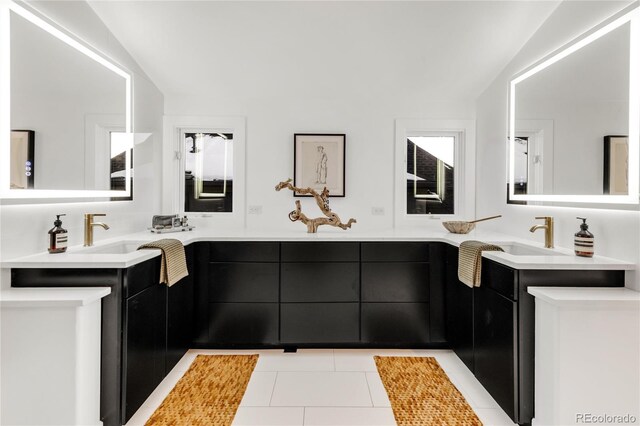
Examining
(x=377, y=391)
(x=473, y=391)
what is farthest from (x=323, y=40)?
(x=473, y=391)

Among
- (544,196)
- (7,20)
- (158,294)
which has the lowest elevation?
(158,294)

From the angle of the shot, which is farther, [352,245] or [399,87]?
[399,87]

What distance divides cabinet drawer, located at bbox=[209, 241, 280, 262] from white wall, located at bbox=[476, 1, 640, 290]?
1966mm

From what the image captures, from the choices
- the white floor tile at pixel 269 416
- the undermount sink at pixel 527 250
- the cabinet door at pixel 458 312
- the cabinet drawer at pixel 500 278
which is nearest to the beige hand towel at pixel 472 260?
the cabinet drawer at pixel 500 278

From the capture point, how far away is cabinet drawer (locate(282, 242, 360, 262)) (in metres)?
2.65

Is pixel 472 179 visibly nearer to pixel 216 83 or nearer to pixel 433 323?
pixel 433 323

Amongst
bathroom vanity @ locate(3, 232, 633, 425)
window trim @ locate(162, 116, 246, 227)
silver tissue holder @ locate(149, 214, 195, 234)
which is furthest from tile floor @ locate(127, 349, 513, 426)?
window trim @ locate(162, 116, 246, 227)

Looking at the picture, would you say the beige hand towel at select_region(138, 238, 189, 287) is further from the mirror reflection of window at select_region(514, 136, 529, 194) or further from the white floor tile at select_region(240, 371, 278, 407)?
the mirror reflection of window at select_region(514, 136, 529, 194)

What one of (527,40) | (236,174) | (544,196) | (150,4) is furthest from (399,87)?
(150,4)

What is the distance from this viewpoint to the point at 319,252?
266cm

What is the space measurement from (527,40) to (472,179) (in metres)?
1.26

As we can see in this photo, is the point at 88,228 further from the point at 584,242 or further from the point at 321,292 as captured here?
the point at 584,242

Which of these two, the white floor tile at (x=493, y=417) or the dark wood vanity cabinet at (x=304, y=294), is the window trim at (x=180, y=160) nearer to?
the dark wood vanity cabinet at (x=304, y=294)

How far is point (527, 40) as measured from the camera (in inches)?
102
